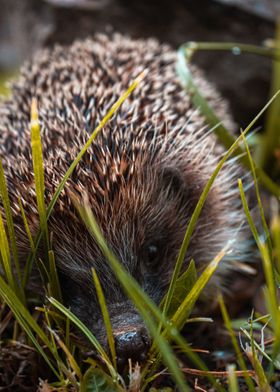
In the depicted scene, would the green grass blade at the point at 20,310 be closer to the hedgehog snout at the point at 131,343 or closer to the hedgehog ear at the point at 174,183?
the hedgehog snout at the point at 131,343

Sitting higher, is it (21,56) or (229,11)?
(21,56)

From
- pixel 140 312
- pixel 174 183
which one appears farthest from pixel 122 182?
pixel 140 312

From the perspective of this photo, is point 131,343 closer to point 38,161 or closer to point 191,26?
point 38,161

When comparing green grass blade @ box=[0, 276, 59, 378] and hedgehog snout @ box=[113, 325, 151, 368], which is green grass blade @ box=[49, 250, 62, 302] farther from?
hedgehog snout @ box=[113, 325, 151, 368]

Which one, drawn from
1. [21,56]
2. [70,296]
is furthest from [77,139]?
[21,56]

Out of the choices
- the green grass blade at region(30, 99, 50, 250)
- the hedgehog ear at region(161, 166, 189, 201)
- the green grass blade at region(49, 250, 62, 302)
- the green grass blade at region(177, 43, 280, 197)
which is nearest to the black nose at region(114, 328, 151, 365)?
the green grass blade at region(49, 250, 62, 302)

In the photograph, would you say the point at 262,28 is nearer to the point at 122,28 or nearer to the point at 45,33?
the point at 122,28

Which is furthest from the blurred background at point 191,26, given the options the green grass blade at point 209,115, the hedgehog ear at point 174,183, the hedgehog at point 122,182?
the hedgehog ear at point 174,183
